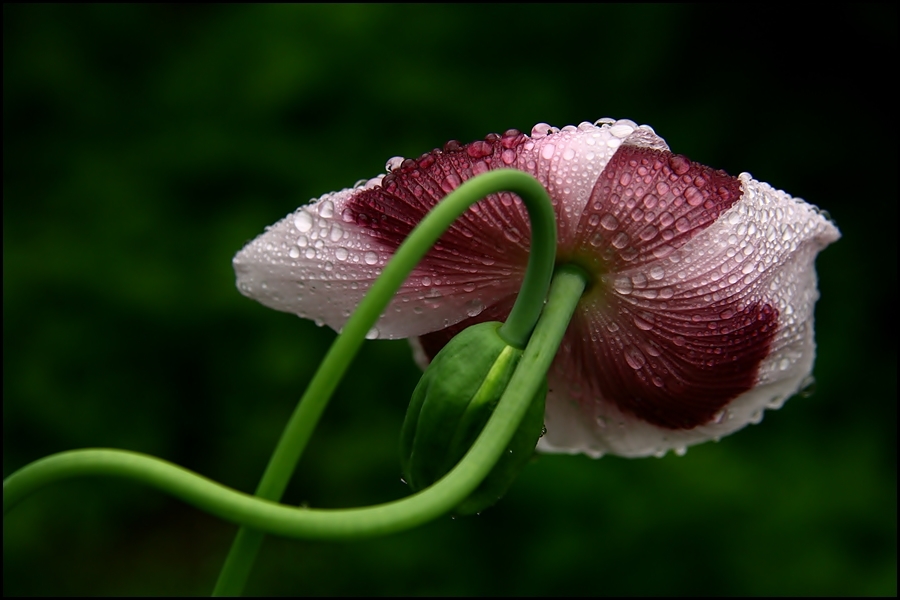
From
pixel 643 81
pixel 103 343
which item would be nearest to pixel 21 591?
pixel 103 343

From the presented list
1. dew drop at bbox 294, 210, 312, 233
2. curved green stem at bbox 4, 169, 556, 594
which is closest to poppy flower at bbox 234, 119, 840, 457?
dew drop at bbox 294, 210, 312, 233

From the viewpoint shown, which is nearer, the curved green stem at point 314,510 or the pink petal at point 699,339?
the curved green stem at point 314,510

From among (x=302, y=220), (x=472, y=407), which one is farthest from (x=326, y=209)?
(x=472, y=407)

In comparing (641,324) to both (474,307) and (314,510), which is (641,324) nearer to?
(474,307)

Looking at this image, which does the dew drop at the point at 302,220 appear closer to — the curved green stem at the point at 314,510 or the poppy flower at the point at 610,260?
the poppy flower at the point at 610,260

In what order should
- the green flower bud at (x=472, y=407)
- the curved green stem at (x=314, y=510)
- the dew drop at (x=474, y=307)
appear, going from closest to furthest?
the curved green stem at (x=314, y=510), the green flower bud at (x=472, y=407), the dew drop at (x=474, y=307)

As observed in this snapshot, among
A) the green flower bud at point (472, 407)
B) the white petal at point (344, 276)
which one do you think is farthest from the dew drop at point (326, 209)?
the green flower bud at point (472, 407)
